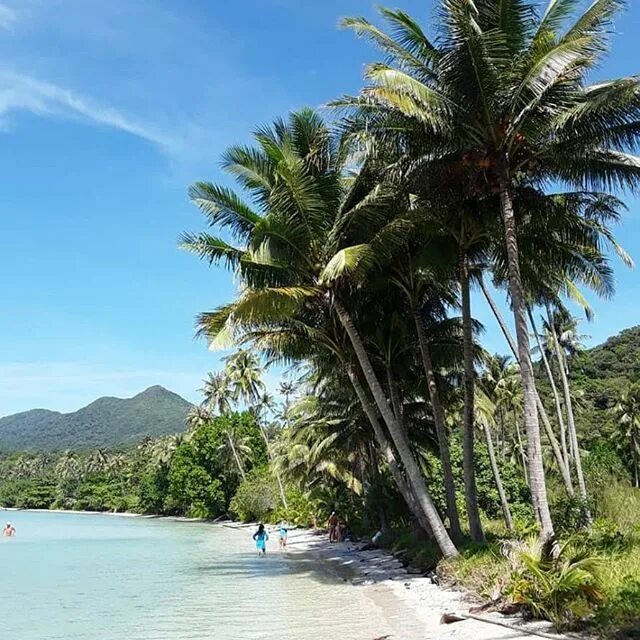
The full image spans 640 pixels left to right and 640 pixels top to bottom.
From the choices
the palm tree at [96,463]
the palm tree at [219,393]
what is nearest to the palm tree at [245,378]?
the palm tree at [219,393]

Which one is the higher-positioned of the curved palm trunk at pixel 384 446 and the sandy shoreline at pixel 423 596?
the curved palm trunk at pixel 384 446

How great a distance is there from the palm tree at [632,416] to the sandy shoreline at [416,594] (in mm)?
28746

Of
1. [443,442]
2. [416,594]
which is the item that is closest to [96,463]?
[443,442]

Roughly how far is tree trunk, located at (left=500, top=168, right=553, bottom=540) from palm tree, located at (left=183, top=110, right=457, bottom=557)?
2.38 m

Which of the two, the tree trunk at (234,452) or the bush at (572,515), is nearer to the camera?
the bush at (572,515)

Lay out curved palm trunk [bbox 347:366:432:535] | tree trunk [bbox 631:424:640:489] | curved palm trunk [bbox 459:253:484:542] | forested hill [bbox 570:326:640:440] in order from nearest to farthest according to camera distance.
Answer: curved palm trunk [bbox 459:253:484:542], curved palm trunk [bbox 347:366:432:535], tree trunk [bbox 631:424:640:489], forested hill [bbox 570:326:640:440]

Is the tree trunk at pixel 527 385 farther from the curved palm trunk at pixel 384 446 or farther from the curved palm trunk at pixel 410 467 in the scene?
the curved palm trunk at pixel 384 446

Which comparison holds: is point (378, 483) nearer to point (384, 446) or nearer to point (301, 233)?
point (384, 446)

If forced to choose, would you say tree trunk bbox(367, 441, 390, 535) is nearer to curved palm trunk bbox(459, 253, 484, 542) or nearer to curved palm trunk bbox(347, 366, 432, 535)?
curved palm trunk bbox(347, 366, 432, 535)

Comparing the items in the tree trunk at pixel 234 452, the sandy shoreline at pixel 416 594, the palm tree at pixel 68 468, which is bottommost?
the sandy shoreline at pixel 416 594

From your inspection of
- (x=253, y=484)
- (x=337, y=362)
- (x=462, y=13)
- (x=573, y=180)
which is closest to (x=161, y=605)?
(x=337, y=362)

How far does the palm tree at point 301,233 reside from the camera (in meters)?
14.7

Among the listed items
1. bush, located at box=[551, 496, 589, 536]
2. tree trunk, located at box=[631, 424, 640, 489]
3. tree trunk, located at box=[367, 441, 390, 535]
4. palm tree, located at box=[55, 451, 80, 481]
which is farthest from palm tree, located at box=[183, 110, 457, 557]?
palm tree, located at box=[55, 451, 80, 481]

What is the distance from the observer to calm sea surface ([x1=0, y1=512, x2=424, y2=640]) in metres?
11.8
